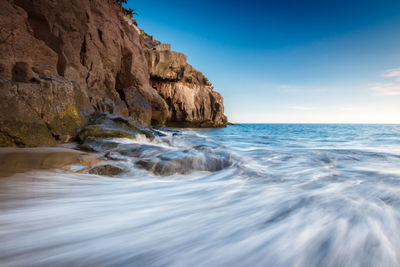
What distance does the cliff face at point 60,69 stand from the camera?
159 inches

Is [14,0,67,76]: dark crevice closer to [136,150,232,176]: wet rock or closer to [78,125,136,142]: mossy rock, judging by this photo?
[78,125,136,142]: mossy rock

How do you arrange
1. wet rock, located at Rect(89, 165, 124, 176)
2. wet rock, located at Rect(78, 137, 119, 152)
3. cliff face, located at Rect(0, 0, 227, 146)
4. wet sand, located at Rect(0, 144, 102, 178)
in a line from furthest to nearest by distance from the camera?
wet rock, located at Rect(78, 137, 119, 152) < cliff face, located at Rect(0, 0, 227, 146) < wet rock, located at Rect(89, 165, 124, 176) < wet sand, located at Rect(0, 144, 102, 178)

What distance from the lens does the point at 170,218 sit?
1851 mm

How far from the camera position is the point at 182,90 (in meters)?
25.8

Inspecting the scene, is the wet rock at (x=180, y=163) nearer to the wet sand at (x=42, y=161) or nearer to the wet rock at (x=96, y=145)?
the wet sand at (x=42, y=161)

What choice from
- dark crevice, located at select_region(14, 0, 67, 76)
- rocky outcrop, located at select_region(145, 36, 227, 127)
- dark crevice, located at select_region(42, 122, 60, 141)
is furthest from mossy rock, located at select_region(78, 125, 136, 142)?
rocky outcrop, located at select_region(145, 36, 227, 127)

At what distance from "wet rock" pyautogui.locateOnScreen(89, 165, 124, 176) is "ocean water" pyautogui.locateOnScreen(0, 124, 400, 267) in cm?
15

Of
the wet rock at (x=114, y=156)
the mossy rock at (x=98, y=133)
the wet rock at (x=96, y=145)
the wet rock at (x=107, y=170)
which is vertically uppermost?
the mossy rock at (x=98, y=133)

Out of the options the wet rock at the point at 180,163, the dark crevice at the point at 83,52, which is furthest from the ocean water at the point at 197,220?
the dark crevice at the point at 83,52

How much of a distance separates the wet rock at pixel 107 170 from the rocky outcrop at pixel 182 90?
19067mm

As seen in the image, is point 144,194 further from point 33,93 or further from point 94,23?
point 94,23

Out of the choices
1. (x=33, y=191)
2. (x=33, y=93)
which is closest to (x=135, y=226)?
(x=33, y=191)

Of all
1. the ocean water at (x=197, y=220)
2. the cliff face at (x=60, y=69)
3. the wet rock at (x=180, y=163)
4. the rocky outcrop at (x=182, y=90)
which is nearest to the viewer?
the ocean water at (x=197, y=220)

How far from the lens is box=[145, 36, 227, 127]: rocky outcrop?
21.1 metres
